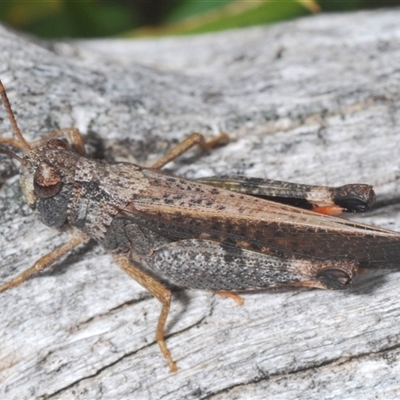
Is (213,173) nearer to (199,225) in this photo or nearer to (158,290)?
(199,225)

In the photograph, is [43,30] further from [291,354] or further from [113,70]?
[291,354]

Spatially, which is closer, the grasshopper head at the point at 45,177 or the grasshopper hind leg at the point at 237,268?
the grasshopper hind leg at the point at 237,268

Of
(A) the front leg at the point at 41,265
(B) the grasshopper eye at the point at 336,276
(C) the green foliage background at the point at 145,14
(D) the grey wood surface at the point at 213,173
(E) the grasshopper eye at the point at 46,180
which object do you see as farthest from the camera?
(C) the green foliage background at the point at 145,14

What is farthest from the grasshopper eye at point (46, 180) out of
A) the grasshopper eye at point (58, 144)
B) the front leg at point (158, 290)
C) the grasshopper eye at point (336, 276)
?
the grasshopper eye at point (336, 276)

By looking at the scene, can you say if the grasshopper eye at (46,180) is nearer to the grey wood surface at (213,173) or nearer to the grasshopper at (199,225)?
the grasshopper at (199,225)

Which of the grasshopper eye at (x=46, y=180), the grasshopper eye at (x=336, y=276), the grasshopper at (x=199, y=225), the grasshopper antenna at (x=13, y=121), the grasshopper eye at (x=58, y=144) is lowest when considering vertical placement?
the grasshopper eye at (x=336, y=276)

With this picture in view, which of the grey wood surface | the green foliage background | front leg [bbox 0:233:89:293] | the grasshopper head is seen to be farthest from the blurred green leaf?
front leg [bbox 0:233:89:293]

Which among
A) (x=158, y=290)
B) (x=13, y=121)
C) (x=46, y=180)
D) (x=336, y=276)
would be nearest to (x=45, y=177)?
(x=46, y=180)

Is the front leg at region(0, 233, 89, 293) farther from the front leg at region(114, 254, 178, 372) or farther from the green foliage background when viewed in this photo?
the green foliage background
